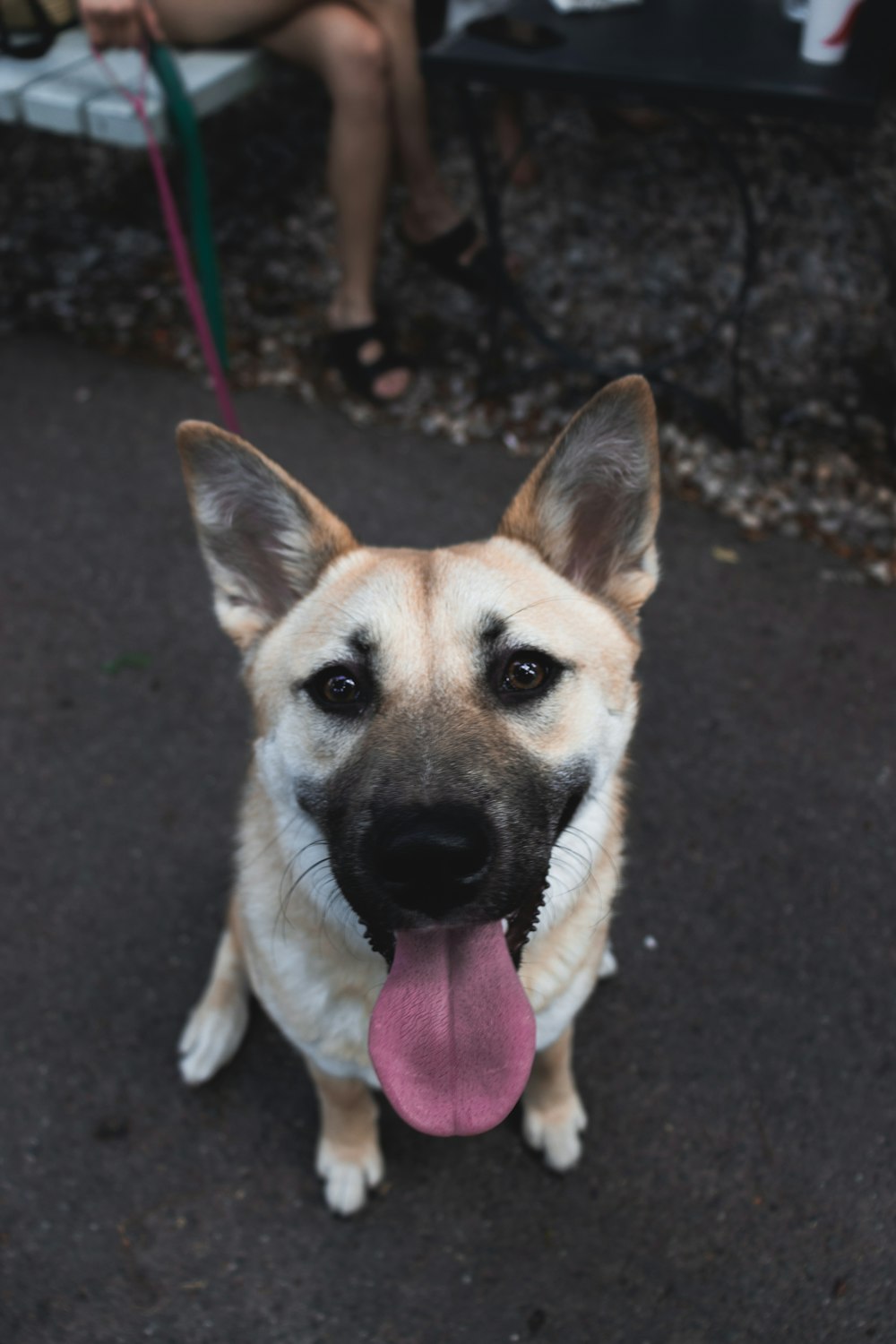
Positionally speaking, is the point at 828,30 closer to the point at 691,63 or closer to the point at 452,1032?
the point at 691,63

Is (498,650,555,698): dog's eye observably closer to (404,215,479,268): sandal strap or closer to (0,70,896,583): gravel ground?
(0,70,896,583): gravel ground

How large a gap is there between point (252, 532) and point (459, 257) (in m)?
3.40

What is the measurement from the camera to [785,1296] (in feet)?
7.36

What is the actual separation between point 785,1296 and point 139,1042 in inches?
69.0

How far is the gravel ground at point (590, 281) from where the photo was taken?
14.5ft

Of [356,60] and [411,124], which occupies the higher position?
[356,60]

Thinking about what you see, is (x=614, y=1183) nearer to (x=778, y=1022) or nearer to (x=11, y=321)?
(x=778, y=1022)

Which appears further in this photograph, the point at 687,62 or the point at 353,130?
the point at 353,130

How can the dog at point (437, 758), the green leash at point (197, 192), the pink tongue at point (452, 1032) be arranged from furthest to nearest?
the green leash at point (197, 192)
the pink tongue at point (452, 1032)
the dog at point (437, 758)

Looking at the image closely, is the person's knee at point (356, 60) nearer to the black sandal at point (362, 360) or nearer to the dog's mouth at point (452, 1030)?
the black sandal at point (362, 360)

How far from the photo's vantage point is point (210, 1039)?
2.60 meters

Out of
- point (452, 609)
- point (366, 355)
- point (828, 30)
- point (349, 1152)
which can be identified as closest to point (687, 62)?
point (828, 30)

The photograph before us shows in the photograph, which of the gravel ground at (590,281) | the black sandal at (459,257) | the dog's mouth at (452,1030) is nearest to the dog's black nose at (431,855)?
the dog's mouth at (452,1030)

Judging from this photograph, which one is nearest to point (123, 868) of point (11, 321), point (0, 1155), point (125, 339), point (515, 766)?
point (0, 1155)
